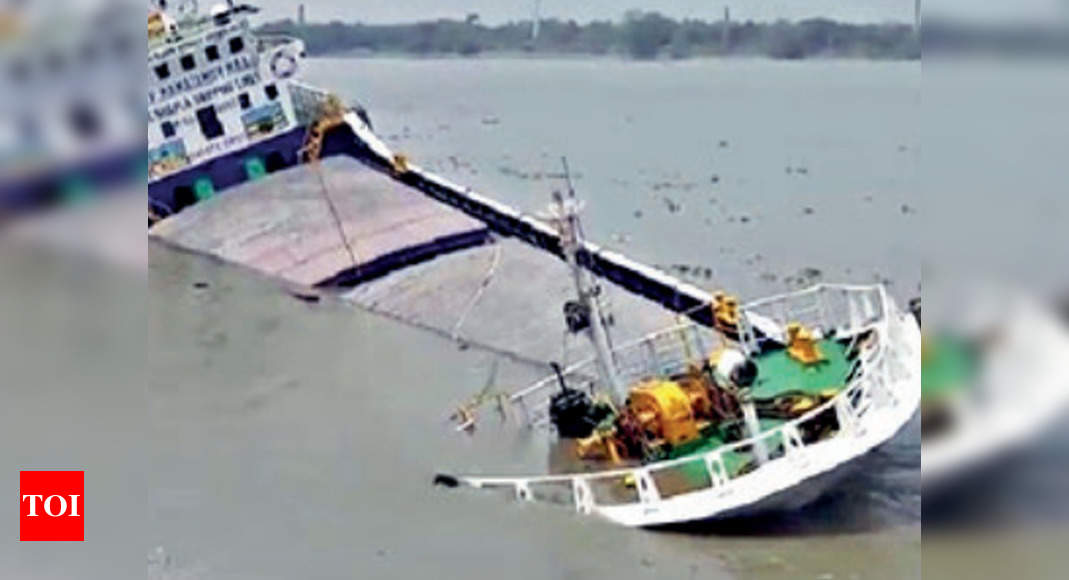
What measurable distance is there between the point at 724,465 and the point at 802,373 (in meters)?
1.95

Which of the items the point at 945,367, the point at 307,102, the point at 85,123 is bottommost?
the point at 945,367

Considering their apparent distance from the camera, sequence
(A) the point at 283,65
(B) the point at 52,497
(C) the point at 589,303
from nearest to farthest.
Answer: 1. (B) the point at 52,497
2. (C) the point at 589,303
3. (A) the point at 283,65

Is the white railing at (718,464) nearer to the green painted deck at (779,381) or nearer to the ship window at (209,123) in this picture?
the green painted deck at (779,381)

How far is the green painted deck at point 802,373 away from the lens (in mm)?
12125

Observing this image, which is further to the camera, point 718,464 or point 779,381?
point 779,381

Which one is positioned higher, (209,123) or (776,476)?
(209,123)

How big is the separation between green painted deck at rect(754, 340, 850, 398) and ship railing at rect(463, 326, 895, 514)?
2.70 ft

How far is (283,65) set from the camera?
82.2 ft

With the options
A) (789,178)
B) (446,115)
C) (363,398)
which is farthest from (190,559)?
(446,115)

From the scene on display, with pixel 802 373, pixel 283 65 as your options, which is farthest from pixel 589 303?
pixel 283 65

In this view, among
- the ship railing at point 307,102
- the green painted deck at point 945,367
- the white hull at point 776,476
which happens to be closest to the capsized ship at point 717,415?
the white hull at point 776,476

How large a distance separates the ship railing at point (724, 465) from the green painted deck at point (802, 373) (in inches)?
32.4

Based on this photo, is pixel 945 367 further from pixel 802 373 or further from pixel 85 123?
pixel 802 373

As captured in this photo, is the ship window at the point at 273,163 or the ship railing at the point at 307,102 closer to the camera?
the ship window at the point at 273,163
